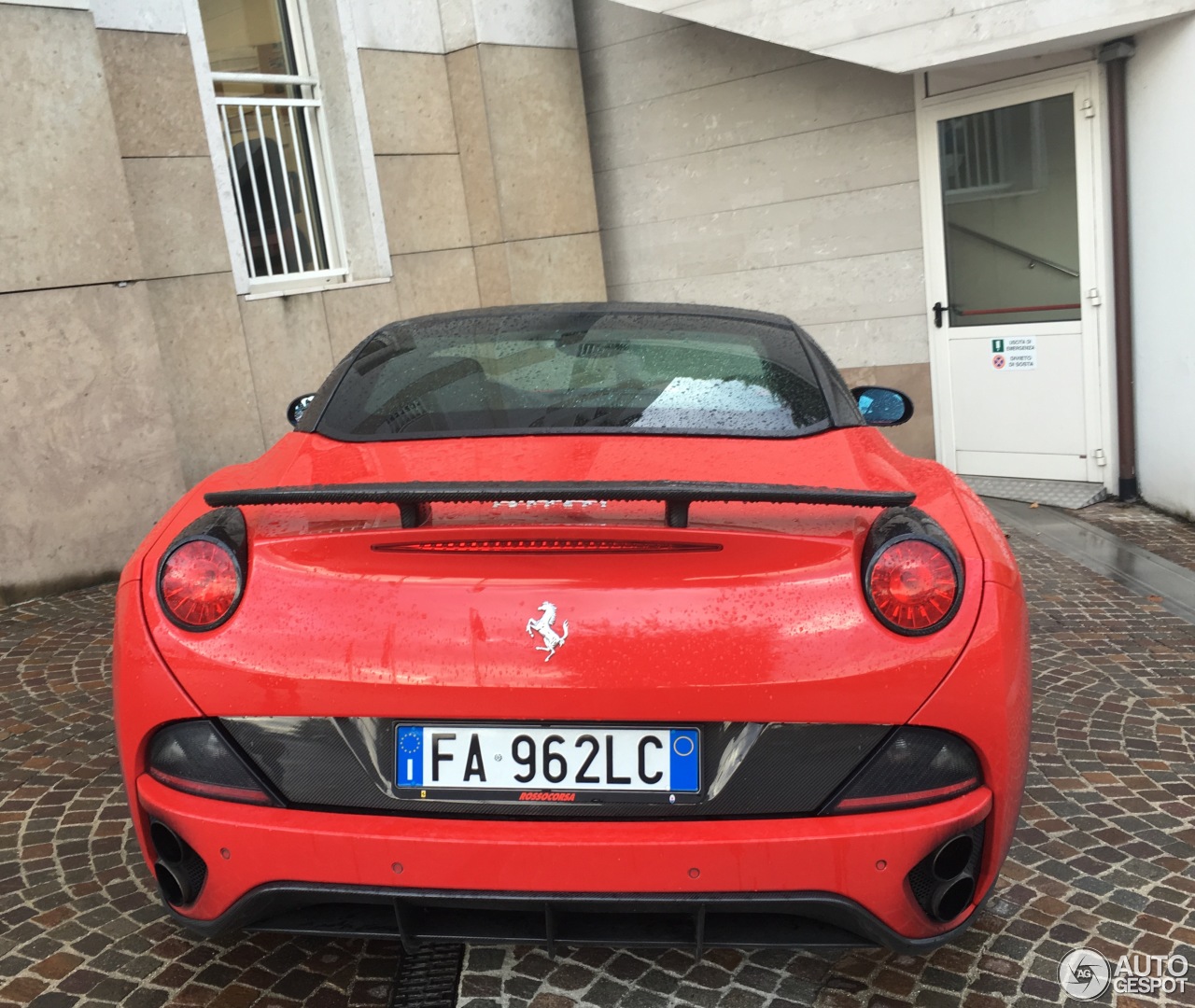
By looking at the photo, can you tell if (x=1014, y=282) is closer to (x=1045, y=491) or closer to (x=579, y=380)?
(x=1045, y=491)

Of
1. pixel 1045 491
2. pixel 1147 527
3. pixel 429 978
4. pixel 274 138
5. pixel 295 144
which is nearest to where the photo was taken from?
pixel 429 978

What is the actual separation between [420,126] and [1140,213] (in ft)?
17.3

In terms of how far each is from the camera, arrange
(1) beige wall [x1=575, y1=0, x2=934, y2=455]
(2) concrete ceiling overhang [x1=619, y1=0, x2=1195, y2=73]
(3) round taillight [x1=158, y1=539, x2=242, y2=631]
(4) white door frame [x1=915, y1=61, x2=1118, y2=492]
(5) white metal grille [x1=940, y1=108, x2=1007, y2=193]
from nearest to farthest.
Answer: (3) round taillight [x1=158, y1=539, x2=242, y2=631]
(2) concrete ceiling overhang [x1=619, y1=0, x2=1195, y2=73]
(4) white door frame [x1=915, y1=61, x2=1118, y2=492]
(5) white metal grille [x1=940, y1=108, x2=1007, y2=193]
(1) beige wall [x1=575, y1=0, x2=934, y2=455]

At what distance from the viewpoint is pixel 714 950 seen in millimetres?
2582

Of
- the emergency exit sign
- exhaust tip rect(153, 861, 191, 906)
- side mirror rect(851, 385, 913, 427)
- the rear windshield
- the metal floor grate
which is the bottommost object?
the metal floor grate

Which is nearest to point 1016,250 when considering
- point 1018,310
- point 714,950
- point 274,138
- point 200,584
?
point 1018,310

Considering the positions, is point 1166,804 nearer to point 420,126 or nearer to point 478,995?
point 478,995

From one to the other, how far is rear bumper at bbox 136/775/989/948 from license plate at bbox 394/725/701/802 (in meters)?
0.06

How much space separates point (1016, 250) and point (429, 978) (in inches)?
273

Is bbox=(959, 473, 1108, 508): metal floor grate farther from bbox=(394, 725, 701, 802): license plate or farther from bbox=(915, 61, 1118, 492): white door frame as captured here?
bbox=(394, 725, 701, 802): license plate

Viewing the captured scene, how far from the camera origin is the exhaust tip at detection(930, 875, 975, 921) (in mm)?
1972

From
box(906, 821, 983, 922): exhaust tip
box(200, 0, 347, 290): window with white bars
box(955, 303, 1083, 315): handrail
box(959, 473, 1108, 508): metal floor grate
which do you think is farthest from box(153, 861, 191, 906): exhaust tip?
box(955, 303, 1083, 315): handrail

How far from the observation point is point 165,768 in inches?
81.3

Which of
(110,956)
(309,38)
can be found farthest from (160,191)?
(110,956)
